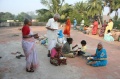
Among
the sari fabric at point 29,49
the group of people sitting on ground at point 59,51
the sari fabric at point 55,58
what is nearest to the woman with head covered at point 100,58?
the group of people sitting on ground at point 59,51

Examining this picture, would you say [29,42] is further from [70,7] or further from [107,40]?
[70,7]

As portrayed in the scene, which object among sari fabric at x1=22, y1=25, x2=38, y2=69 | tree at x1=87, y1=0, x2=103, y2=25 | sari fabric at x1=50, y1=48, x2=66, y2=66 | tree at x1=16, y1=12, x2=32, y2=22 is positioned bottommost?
sari fabric at x1=50, y1=48, x2=66, y2=66

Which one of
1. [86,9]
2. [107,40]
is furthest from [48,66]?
[86,9]

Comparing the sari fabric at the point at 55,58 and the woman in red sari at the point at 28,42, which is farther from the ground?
the woman in red sari at the point at 28,42

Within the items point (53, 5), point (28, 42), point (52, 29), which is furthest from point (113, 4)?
point (28, 42)

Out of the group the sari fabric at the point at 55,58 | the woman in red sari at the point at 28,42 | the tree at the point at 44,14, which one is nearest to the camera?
the woman in red sari at the point at 28,42

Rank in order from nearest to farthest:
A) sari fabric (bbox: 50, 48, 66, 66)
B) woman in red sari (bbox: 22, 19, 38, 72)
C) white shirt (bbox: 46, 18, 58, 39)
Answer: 1. woman in red sari (bbox: 22, 19, 38, 72)
2. sari fabric (bbox: 50, 48, 66, 66)
3. white shirt (bbox: 46, 18, 58, 39)

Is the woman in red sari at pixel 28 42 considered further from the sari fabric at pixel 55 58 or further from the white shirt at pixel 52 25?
the white shirt at pixel 52 25

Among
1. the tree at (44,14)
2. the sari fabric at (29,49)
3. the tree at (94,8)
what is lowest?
the sari fabric at (29,49)

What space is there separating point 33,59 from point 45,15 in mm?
23901

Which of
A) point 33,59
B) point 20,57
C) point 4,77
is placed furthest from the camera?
point 20,57

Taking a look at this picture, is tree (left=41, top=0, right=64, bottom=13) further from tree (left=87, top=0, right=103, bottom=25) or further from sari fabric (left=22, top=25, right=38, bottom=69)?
sari fabric (left=22, top=25, right=38, bottom=69)

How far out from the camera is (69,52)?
7.43m

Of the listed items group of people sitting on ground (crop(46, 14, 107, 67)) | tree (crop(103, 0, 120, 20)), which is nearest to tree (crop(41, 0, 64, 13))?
tree (crop(103, 0, 120, 20))
